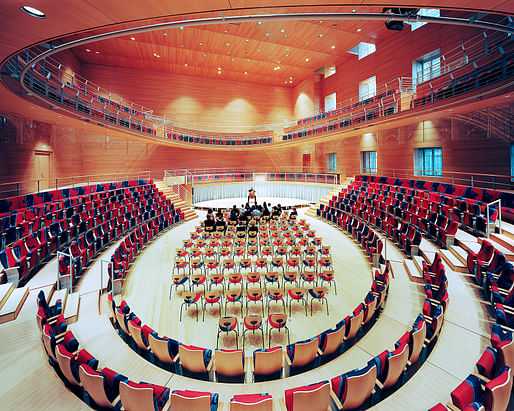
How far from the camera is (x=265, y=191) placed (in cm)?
1867

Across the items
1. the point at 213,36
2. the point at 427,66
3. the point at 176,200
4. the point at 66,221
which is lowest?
the point at 66,221

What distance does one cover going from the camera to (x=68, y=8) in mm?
2719

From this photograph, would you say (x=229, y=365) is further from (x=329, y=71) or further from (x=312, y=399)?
(x=329, y=71)

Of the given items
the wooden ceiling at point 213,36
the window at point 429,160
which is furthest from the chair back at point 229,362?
the window at point 429,160

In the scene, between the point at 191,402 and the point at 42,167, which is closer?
the point at 191,402

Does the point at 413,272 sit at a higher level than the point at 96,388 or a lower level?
lower

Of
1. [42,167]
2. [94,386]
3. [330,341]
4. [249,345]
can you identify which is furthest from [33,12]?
[42,167]

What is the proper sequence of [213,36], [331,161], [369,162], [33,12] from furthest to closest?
[331,161] < [369,162] < [213,36] < [33,12]

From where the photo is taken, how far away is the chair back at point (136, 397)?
2406 millimetres

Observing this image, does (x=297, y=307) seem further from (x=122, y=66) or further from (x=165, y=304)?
(x=122, y=66)

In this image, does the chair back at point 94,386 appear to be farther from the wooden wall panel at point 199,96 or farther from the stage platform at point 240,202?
the wooden wall panel at point 199,96

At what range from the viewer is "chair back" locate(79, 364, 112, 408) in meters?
2.53

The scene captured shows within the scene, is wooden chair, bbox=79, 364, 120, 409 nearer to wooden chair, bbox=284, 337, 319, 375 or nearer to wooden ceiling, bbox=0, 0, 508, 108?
wooden chair, bbox=284, 337, 319, 375

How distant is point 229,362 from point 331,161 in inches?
669
